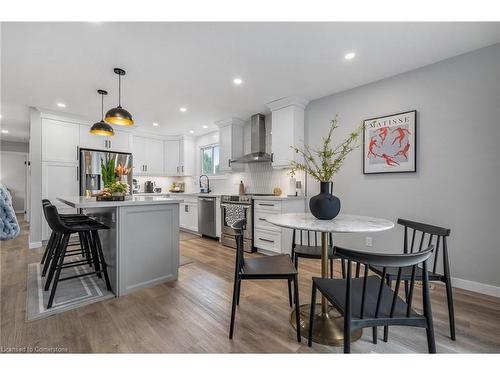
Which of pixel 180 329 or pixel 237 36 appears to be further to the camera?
pixel 237 36

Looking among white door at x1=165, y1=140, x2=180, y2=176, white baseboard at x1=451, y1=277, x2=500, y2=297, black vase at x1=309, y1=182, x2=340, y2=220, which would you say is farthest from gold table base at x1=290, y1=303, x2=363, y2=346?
white door at x1=165, y1=140, x2=180, y2=176

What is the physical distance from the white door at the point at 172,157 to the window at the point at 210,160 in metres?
0.67

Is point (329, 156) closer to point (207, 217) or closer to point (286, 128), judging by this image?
point (286, 128)

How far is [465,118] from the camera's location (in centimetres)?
232

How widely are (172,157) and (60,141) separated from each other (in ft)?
7.63

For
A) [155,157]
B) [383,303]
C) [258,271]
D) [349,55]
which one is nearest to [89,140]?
[155,157]

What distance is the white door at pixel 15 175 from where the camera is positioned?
7.41 metres

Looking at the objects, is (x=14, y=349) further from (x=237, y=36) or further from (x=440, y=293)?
(x=440, y=293)

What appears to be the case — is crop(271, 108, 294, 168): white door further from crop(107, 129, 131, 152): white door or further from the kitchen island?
crop(107, 129, 131, 152): white door

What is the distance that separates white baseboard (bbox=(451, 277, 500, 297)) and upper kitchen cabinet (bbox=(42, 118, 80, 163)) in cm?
612

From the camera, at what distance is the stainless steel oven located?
147 inches

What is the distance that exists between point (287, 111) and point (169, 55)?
76.2 inches

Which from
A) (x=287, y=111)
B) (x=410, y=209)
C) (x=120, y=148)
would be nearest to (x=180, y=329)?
(x=410, y=209)

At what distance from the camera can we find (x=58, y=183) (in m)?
4.22
